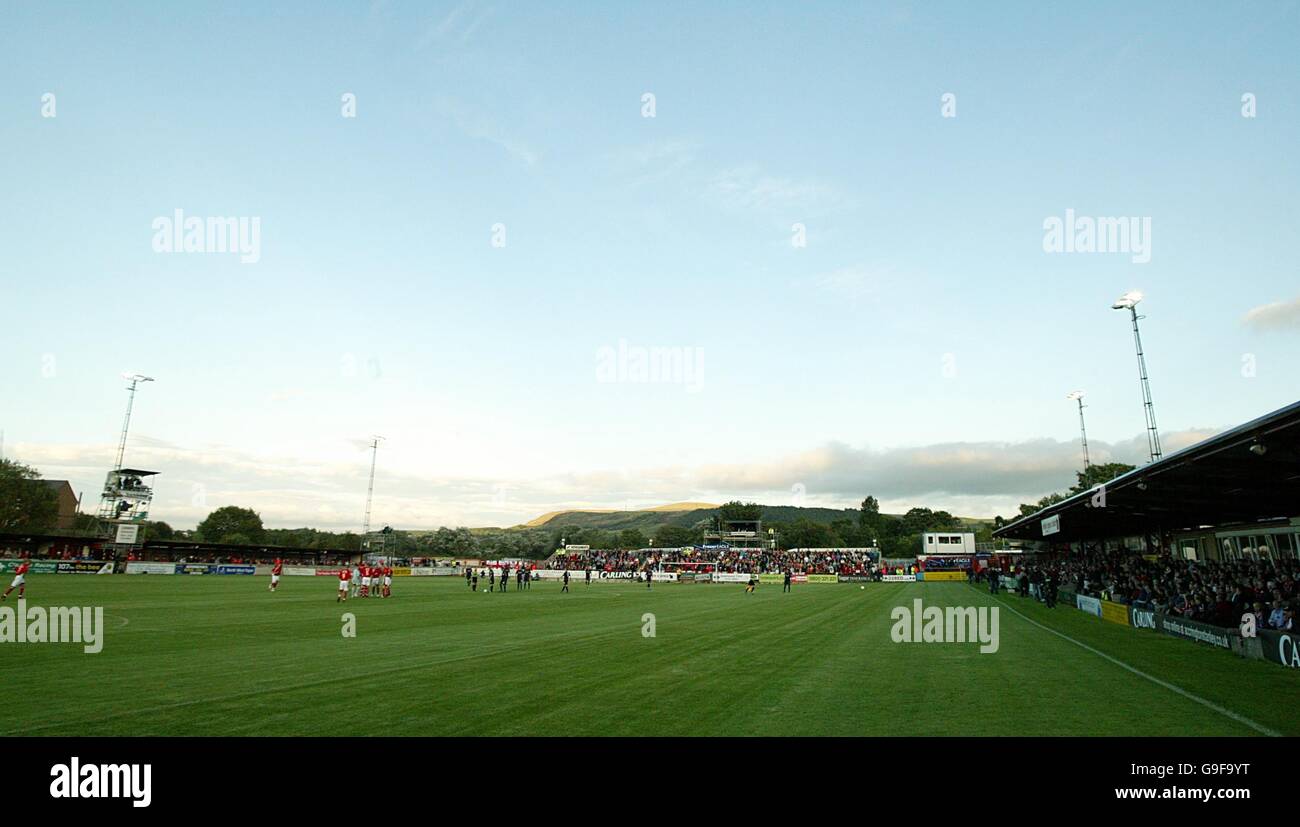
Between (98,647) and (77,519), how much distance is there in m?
169

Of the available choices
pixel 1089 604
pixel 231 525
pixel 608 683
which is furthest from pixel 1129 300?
pixel 231 525

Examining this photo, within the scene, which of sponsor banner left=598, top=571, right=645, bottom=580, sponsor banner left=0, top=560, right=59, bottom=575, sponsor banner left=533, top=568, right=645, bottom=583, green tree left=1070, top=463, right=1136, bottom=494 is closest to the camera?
sponsor banner left=0, top=560, right=59, bottom=575

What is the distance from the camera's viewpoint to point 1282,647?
16484 mm

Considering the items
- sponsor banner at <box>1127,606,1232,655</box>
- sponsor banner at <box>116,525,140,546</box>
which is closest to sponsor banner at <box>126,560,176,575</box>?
sponsor banner at <box>116,525,140,546</box>

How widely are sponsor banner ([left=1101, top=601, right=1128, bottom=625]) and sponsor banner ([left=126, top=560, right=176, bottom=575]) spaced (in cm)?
7904

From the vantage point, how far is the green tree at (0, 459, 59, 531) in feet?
304

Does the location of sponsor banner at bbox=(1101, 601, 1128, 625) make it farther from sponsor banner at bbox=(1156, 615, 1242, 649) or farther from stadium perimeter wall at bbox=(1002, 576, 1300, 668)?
sponsor banner at bbox=(1156, 615, 1242, 649)

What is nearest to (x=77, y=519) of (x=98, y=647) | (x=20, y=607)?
(x=20, y=607)

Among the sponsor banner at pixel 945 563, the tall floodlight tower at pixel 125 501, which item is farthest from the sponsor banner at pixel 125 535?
the sponsor banner at pixel 945 563

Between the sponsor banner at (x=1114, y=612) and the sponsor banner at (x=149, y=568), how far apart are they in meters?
79.0

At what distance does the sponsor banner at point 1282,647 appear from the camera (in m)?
16.0

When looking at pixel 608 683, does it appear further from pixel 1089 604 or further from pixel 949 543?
pixel 949 543

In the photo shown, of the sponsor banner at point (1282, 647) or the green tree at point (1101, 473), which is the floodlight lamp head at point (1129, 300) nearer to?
the sponsor banner at point (1282, 647)
